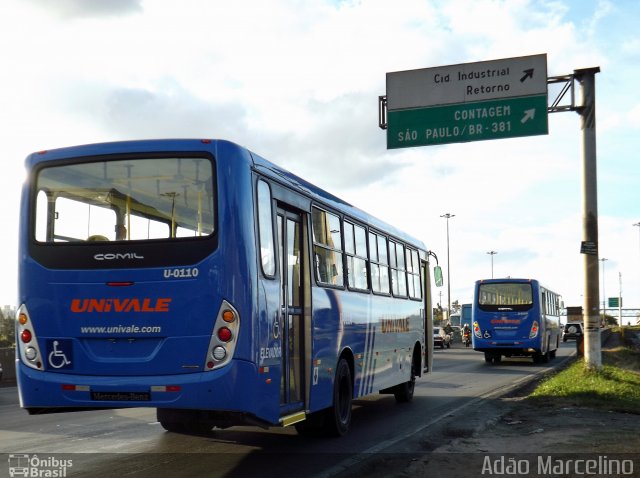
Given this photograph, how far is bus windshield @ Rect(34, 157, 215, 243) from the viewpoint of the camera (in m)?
7.71

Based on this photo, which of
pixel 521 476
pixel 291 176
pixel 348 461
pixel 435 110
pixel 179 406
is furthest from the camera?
pixel 435 110

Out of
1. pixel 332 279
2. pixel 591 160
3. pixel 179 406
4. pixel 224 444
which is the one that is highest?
pixel 591 160

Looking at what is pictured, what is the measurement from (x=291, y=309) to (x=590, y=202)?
38.7 ft

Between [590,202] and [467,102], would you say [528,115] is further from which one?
[590,202]

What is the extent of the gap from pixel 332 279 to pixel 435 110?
1101cm

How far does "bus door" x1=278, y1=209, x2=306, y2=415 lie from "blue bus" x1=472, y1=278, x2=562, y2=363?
20734 millimetres

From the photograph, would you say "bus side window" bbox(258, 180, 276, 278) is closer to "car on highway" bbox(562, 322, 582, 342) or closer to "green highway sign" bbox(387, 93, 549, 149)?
"green highway sign" bbox(387, 93, 549, 149)

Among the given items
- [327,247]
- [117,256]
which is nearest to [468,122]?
[327,247]

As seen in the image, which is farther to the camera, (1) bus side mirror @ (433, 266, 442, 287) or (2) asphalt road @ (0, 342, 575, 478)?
(1) bus side mirror @ (433, 266, 442, 287)

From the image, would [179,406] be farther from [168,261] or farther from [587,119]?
[587,119]

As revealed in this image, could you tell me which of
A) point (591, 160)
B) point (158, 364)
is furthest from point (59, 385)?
point (591, 160)

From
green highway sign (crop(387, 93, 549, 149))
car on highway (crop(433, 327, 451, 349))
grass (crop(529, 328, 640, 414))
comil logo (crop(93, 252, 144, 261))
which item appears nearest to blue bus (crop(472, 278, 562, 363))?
grass (crop(529, 328, 640, 414))

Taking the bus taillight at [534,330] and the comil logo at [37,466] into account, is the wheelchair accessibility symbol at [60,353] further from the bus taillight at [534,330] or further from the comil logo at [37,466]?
the bus taillight at [534,330]

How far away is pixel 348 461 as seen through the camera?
8516 mm
